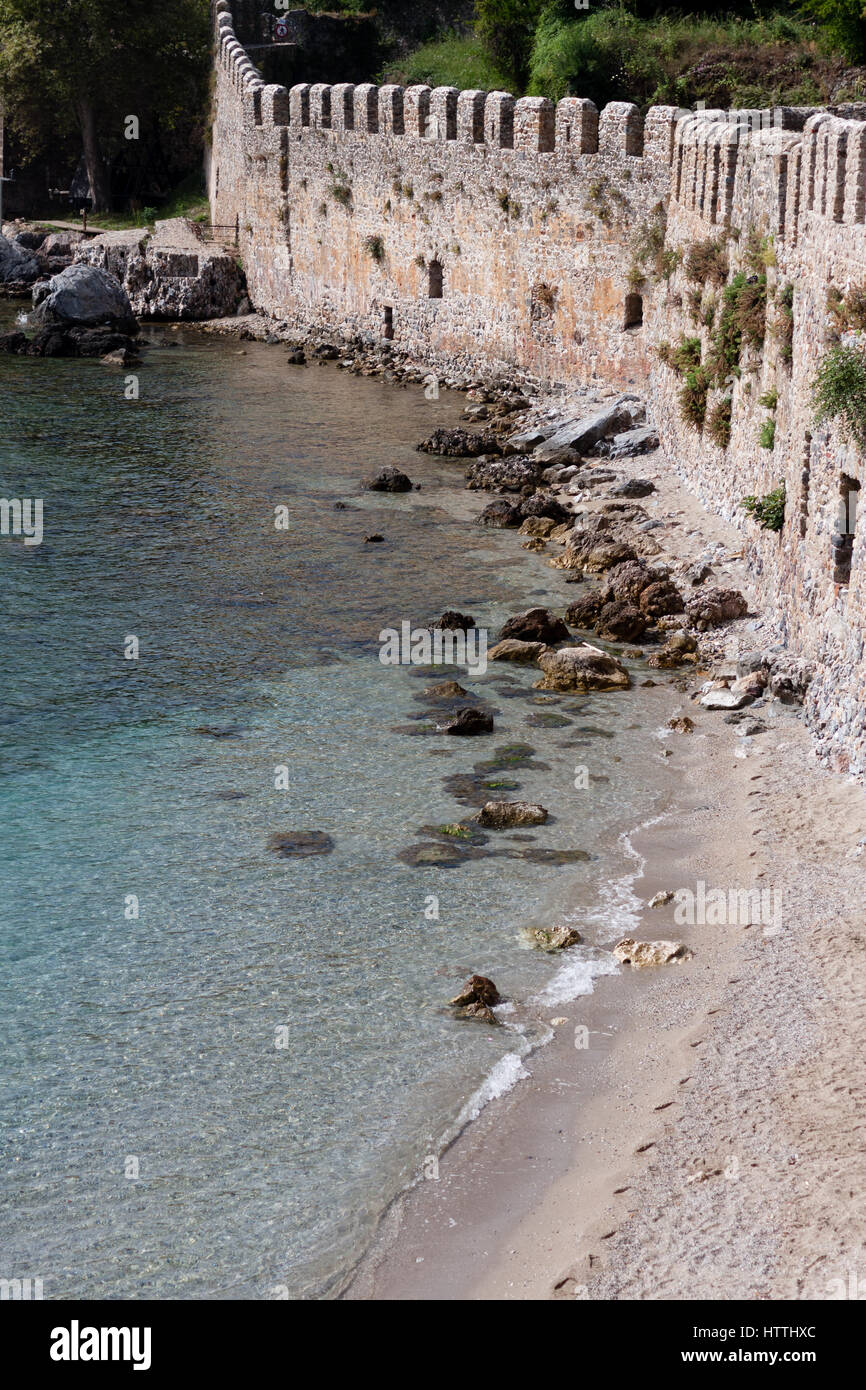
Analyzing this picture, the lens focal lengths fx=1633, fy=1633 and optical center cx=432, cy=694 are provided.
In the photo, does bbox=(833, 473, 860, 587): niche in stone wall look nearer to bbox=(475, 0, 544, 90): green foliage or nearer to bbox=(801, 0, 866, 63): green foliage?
bbox=(801, 0, 866, 63): green foliage

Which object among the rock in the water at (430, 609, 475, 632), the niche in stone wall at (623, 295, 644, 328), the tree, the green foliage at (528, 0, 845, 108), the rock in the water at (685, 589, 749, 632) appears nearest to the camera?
the rock in the water at (685, 589, 749, 632)

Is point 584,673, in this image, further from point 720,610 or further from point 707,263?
point 707,263

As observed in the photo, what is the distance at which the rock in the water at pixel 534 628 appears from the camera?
59.3ft

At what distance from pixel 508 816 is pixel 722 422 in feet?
26.5

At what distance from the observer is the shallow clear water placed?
952 cm

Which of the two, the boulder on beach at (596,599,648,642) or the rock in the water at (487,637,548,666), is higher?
the boulder on beach at (596,599,648,642)

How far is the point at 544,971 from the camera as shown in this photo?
1173cm

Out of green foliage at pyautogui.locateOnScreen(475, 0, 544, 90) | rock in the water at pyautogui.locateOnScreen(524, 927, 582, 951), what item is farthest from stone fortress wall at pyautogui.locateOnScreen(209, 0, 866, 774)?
green foliage at pyautogui.locateOnScreen(475, 0, 544, 90)

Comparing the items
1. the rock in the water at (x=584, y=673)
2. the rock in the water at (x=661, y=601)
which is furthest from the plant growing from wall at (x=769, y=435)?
the rock in the water at (x=584, y=673)

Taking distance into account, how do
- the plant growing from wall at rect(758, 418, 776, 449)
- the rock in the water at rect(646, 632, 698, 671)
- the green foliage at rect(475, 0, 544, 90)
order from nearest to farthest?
the rock in the water at rect(646, 632, 698, 671)
the plant growing from wall at rect(758, 418, 776, 449)
the green foliage at rect(475, 0, 544, 90)

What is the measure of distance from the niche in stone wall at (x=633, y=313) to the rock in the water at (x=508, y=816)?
14457 mm

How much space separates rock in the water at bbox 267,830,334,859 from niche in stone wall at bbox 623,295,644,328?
1510 cm

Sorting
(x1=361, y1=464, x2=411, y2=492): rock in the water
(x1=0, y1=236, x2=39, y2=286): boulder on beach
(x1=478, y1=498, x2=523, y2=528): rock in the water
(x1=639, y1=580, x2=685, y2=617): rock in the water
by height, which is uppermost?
(x1=0, y1=236, x2=39, y2=286): boulder on beach

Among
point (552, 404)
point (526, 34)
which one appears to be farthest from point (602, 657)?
point (526, 34)
